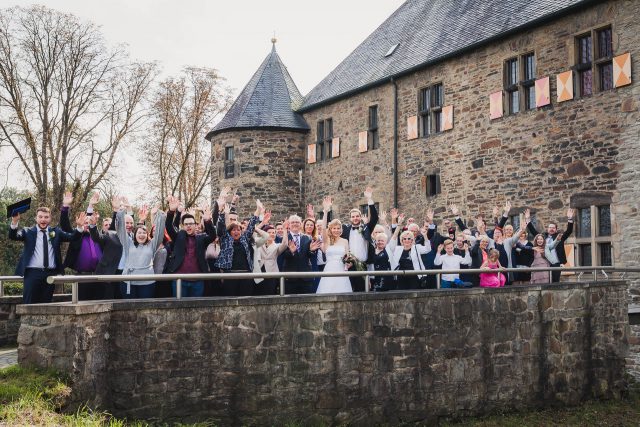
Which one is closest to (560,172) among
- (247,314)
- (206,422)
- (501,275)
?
(501,275)

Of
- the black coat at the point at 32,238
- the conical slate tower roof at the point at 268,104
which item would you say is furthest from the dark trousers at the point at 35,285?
the conical slate tower roof at the point at 268,104

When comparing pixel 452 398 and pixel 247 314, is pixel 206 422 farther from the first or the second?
pixel 452 398

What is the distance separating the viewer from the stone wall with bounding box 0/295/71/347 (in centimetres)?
1216

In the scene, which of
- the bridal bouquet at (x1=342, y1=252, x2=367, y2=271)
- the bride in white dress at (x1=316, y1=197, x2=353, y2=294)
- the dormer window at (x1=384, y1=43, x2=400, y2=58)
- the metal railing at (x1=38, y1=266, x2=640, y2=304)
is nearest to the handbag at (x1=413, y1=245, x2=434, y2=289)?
the metal railing at (x1=38, y1=266, x2=640, y2=304)

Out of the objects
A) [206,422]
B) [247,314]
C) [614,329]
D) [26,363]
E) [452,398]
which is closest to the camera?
[26,363]

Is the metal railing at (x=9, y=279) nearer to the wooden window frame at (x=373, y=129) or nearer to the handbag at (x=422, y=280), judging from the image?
the handbag at (x=422, y=280)

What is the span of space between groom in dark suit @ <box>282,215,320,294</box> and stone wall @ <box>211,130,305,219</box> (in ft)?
52.0

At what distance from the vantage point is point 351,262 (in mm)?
10344

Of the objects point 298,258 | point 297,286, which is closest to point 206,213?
point 298,258

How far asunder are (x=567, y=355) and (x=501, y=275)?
6.20 ft

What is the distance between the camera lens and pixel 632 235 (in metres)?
15.3

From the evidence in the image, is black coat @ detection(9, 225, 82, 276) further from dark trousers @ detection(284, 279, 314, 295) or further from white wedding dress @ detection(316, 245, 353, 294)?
white wedding dress @ detection(316, 245, 353, 294)

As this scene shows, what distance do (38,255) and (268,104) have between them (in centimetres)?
1847

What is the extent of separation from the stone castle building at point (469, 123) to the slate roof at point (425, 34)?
62 mm
